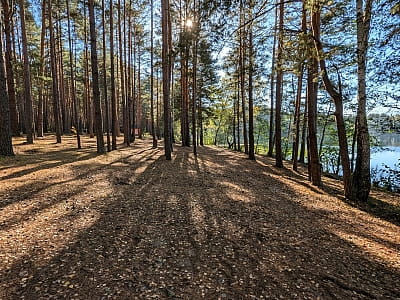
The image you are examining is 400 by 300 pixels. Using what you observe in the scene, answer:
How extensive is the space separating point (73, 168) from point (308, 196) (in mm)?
7471

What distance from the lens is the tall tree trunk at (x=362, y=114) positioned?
5680 millimetres

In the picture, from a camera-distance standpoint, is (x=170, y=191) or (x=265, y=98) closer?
(x=170, y=191)

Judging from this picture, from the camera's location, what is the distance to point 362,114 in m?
6.21

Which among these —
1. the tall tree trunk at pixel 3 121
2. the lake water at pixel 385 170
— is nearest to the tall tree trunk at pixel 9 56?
the tall tree trunk at pixel 3 121

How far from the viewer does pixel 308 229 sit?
4262mm

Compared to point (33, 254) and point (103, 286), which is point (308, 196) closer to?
point (103, 286)

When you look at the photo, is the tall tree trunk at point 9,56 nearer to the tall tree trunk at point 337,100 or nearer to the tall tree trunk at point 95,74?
the tall tree trunk at point 95,74

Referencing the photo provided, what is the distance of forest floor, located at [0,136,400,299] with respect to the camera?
243cm

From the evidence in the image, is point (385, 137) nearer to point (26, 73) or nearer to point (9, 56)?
point (26, 73)

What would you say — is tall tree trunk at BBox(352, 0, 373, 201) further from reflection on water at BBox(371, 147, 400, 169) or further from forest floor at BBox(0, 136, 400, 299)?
reflection on water at BBox(371, 147, 400, 169)

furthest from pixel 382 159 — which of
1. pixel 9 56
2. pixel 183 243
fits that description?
pixel 9 56

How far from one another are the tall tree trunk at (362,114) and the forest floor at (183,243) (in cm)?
61

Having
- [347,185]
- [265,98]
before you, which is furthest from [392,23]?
[265,98]

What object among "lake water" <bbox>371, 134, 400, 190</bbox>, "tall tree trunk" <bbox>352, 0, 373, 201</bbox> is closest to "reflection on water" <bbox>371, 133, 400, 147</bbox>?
"lake water" <bbox>371, 134, 400, 190</bbox>
